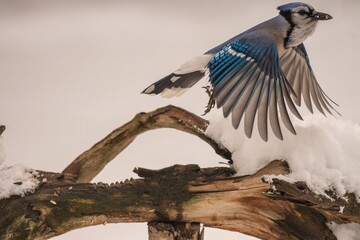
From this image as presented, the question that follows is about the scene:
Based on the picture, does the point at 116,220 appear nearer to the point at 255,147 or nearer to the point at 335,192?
the point at 255,147

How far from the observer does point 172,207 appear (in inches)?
58.4

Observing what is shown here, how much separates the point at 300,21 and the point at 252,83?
274 millimetres

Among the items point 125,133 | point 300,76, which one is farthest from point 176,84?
point 300,76

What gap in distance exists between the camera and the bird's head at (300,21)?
1524mm

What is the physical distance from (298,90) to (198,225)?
47cm

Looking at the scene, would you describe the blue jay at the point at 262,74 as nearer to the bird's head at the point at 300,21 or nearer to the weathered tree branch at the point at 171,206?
the bird's head at the point at 300,21

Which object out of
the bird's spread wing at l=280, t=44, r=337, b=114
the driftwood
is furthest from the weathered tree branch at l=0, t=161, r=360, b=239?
the bird's spread wing at l=280, t=44, r=337, b=114

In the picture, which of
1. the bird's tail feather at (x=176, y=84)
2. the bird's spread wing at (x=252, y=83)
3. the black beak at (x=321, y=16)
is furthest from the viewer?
the bird's tail feather at (x=176, y=84)

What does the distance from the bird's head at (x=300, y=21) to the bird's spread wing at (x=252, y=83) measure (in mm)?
76

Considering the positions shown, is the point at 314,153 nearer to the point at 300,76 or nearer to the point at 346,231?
the point at 346,231

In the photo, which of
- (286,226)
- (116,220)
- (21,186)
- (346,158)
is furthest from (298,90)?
(21,186)

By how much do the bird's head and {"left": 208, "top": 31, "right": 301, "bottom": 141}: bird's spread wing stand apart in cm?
8

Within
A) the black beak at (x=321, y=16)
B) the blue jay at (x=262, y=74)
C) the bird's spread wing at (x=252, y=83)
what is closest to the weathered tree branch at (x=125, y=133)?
the blue jay at (x=262, y=74)

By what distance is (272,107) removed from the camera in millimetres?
1312
